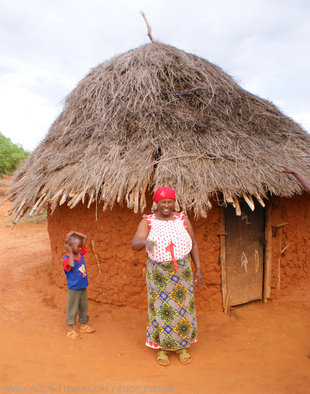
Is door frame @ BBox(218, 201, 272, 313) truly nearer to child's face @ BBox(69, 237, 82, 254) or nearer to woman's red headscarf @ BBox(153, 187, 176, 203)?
woman's red headscarf @ BBox(153, 187, 176, 203)

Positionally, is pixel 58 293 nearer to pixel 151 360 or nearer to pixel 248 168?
pixel 151 360

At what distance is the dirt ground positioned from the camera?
8.99 ft

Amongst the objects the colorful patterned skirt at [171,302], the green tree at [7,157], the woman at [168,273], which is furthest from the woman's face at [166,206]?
the green tree at [7,157]

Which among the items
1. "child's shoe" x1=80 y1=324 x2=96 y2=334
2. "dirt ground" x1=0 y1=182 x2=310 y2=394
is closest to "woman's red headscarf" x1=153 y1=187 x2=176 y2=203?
"dirt ground" x1=0 y1=182 x2=310 y2=394

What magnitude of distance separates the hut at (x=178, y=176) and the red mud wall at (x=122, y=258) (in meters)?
0.01

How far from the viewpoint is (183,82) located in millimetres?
4789

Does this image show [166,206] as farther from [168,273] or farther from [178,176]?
[178,176]

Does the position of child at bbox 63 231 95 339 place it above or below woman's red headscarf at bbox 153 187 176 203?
below

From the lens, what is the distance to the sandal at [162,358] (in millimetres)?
2965

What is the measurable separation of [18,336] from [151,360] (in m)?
1.77

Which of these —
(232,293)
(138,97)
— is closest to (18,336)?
(232,293)

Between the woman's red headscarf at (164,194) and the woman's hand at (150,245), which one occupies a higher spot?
the woman's red headscarf at (164,194)

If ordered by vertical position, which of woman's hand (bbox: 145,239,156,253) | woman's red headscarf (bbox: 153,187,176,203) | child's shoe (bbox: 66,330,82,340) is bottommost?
child's shoe (bbox: 66,330,82,340)

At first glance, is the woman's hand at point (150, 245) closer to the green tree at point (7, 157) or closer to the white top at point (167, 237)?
the white top at point (167, 237)
